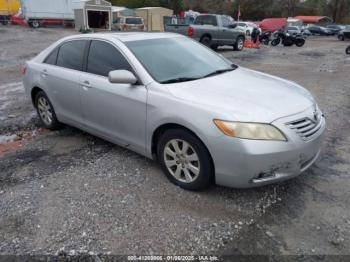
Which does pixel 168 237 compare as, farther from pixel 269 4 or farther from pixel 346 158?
pixel 269 4

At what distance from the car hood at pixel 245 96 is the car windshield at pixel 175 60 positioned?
0.61ft

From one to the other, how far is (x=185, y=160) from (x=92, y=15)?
102 ft

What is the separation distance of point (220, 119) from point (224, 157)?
0.35 metres

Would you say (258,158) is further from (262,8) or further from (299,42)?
(262,8)

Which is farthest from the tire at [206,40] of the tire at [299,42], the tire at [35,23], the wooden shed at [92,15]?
the tire at [35,23]

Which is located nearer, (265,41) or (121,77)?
(121,77)

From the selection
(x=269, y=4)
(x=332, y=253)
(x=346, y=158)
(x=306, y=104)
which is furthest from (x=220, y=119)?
(x=269, y=4)

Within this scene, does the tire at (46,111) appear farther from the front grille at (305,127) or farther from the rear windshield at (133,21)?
the rear windshield at (133,21)

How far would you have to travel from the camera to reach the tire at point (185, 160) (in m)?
3.10

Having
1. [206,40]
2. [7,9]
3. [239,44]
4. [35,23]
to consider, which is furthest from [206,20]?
[7,9]

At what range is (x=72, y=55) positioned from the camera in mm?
4496

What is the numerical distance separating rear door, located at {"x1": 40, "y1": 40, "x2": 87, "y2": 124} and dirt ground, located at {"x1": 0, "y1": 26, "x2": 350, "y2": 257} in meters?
0.50

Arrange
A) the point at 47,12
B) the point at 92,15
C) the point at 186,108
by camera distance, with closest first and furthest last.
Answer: the point at 186,108, the point at 92,15, the point at 47,12

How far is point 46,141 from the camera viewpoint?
4.83m
